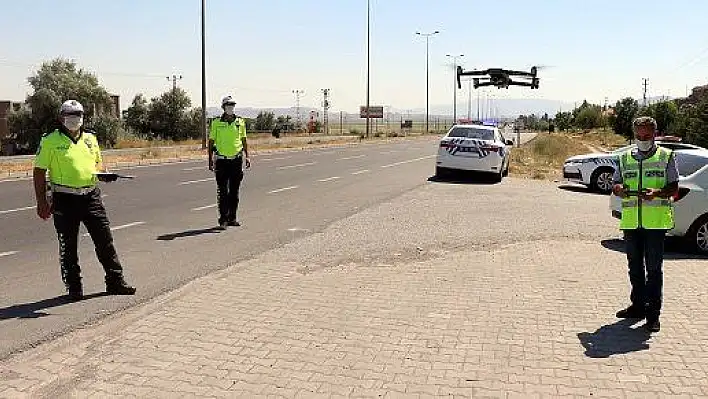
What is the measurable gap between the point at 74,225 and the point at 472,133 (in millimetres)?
15036

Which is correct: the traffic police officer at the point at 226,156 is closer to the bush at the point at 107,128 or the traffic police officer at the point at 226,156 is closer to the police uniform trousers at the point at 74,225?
the police uniform trousers at the point at 74,225

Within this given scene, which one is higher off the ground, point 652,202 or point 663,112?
point 663,112

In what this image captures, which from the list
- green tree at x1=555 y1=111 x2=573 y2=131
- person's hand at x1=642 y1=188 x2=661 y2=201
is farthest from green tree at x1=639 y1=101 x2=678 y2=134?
person's hand at x1=642 y1=188 x2=661 y2=201

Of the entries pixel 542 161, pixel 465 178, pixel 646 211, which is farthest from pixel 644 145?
pixel 542 161

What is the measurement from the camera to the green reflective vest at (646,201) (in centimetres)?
560

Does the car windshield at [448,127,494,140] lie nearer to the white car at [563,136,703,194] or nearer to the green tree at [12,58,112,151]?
the white car at [563,136,703,194]

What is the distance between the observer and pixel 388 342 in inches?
201

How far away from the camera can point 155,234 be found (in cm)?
1015

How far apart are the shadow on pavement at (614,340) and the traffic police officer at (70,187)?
4232 millimetres

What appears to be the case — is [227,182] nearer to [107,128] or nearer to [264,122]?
[107,128]

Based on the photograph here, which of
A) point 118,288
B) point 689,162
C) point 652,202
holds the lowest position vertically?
point 118,288

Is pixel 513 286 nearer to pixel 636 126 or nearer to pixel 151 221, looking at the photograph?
pixel 636 126

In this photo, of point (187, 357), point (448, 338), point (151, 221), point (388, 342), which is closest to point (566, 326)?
point (448, 338)

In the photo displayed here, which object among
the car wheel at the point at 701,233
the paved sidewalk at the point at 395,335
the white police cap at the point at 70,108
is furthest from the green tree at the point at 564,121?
the white police cap at the point at 70,108
